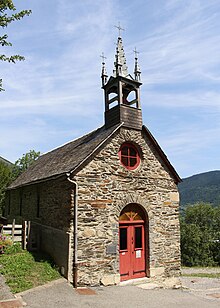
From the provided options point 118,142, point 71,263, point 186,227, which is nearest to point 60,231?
point 71,263

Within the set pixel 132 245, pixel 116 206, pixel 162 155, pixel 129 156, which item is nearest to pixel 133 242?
pixel 132 245

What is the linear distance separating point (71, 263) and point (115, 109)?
738cm

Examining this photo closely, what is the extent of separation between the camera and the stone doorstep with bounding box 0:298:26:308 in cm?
830

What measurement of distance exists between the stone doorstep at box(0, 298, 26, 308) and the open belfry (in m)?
2.66

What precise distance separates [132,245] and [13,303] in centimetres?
608

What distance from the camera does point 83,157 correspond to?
12.4 m

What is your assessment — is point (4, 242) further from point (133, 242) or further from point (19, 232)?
point (133, 242)

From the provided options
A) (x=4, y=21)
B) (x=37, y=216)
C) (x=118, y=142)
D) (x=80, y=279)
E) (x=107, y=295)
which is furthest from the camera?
(x=37, y=216)

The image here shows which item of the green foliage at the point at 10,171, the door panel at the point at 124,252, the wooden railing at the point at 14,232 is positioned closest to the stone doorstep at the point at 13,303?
the door panel at the point at 124,252

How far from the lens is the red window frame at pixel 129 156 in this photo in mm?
13635

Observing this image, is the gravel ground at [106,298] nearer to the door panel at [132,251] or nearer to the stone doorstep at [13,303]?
the stone doorstep at [13,303]

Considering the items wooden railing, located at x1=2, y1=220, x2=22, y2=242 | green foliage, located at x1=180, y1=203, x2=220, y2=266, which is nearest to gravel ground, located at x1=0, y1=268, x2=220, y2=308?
wooden railing, located at x1=2, y1=220, x2=22, y2=242

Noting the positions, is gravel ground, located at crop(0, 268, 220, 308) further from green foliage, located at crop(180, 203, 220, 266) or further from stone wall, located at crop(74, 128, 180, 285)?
green foliage, located at crop(180, 203, 220, 266)

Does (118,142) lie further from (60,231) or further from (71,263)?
(71,263)
